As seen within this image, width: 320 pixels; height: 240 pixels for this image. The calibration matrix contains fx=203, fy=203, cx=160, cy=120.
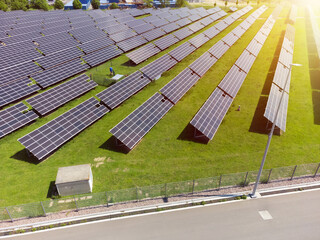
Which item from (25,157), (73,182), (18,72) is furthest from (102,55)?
(73,182)

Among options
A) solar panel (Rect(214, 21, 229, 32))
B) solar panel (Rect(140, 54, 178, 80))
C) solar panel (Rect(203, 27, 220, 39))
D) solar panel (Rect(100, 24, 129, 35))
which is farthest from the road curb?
solar panel (Rect(214, 21, 229, 32))

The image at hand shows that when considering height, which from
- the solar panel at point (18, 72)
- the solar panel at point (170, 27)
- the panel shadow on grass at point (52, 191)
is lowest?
the panel shadow on grass at point (52, 191)

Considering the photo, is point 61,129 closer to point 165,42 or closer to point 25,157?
point 25,157

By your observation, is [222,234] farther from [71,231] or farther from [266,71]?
[266,71]

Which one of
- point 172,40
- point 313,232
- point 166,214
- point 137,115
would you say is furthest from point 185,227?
point 172,40

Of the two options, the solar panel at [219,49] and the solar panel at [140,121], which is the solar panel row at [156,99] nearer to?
the solar panel at [140,121]

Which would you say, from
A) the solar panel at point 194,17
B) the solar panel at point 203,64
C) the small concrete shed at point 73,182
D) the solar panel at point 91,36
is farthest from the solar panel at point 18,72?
the solar panel at point 194,17
